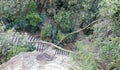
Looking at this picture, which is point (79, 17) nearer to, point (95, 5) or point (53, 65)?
point (95, 5)

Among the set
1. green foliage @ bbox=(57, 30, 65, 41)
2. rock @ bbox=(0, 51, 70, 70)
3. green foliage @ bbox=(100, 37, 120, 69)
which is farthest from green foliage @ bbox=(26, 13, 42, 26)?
green foliage @ bbox=(100, 37, 120, 69)

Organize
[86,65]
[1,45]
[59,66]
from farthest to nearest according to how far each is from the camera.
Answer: [1,45] → [59,66] → [86,65]

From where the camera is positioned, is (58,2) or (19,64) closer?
(19,64)

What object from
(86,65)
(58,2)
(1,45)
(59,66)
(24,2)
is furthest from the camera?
(58,2)

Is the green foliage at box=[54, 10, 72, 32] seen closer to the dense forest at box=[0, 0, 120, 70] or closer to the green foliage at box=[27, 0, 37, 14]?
the dense forest at box=[0, 0, 120, 70]

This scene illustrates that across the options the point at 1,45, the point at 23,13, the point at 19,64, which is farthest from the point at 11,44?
the point at 19,64

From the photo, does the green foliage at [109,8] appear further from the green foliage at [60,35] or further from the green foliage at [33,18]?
the green foliage at [33,18]

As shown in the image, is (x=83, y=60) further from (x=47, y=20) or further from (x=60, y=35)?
(x=47, y=20)

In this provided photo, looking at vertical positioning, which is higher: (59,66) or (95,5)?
(95,5)
